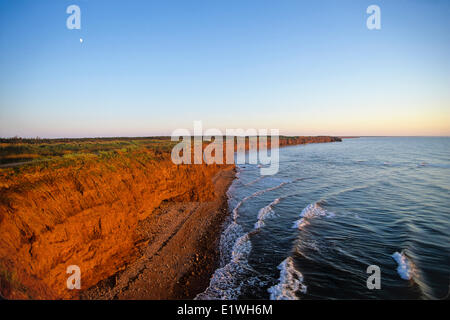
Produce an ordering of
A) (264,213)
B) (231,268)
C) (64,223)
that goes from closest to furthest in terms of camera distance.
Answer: (64,223) → (231,268) → (264,213)

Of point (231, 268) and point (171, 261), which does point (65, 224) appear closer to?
point (171, 261)

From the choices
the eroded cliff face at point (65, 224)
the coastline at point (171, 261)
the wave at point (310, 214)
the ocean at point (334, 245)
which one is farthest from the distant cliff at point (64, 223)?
the wave at point (310, 214)
